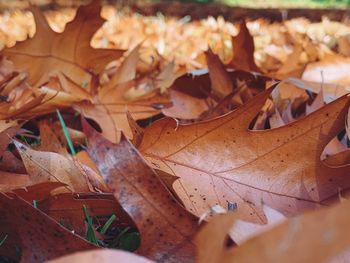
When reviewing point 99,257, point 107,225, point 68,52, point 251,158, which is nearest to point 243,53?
point 68,52

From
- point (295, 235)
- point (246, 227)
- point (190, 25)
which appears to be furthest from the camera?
point (190, 25)

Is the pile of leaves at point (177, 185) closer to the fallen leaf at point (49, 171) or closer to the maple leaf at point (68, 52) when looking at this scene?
the fallen leaf at point (49, 171)

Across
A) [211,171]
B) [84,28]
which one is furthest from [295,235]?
[84,28]

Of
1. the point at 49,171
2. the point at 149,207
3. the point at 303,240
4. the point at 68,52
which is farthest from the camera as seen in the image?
the point at 68,52

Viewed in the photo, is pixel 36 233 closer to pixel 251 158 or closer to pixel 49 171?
pixel 49 171

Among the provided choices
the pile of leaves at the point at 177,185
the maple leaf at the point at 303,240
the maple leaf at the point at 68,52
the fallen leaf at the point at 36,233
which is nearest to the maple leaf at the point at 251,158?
the pile of leaves at the point at 177,185

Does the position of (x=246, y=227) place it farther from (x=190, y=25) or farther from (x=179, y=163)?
(x=190, y=25)
